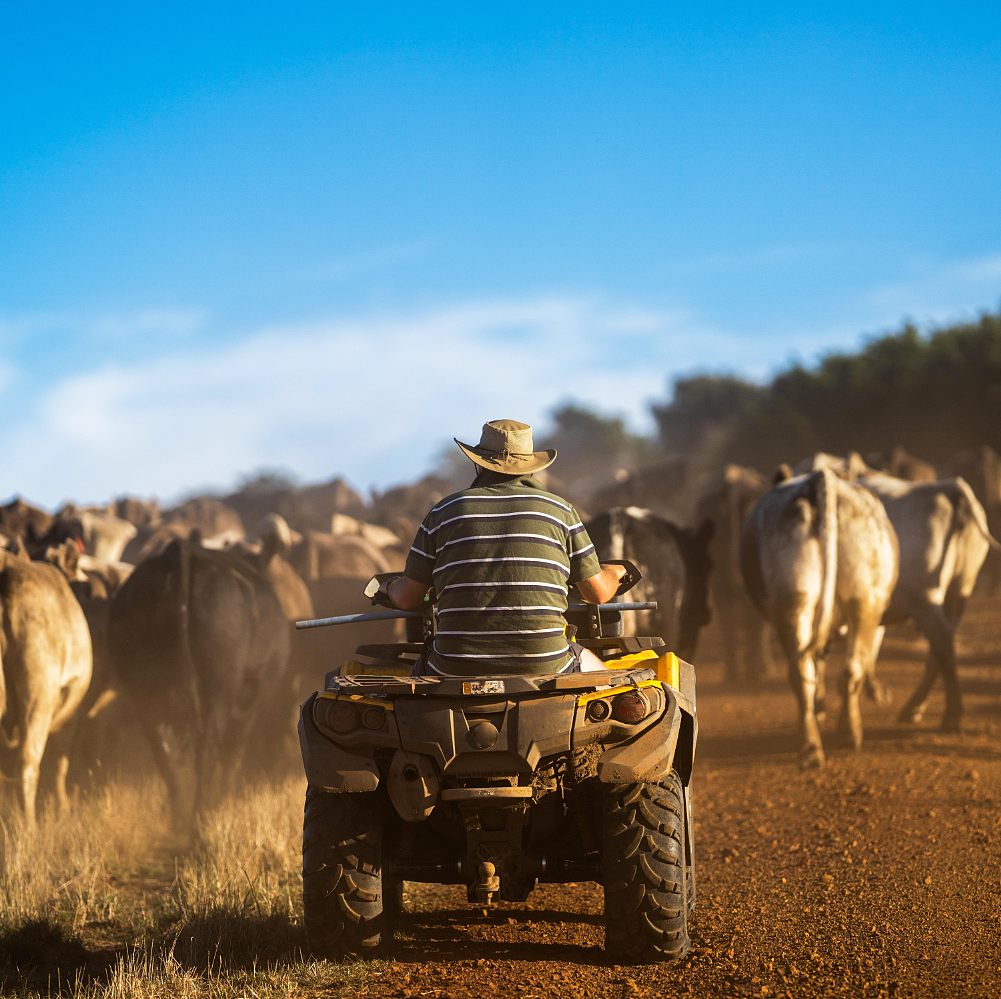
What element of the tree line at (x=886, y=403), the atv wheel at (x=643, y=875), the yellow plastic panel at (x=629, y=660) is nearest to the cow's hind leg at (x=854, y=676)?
the yellow plastic panel at (x=629, y=660)

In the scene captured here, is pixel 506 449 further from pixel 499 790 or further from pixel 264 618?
pixel 264 618

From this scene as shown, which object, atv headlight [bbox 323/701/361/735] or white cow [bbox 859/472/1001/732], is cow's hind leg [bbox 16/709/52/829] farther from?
white cow [bbox 859/472/1001/732]

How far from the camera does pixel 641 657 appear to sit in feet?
16.6

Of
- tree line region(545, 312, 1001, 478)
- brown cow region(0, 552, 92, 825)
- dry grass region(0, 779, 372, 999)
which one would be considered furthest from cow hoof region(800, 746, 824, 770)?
tree line region(545, 312, 1001, 478)

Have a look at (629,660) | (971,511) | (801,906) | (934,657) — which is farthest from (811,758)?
(629,660)

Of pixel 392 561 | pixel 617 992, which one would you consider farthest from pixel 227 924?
pixel 392 561

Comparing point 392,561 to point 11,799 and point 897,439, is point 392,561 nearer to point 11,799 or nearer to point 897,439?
point 11,799

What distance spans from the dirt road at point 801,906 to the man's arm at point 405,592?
151cm

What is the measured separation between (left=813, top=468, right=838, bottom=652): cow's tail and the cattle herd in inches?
0.6

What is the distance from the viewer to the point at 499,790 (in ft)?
13.5

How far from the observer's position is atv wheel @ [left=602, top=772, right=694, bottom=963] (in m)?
4.24

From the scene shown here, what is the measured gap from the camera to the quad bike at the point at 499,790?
410 centimetres

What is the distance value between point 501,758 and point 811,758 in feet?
18.0

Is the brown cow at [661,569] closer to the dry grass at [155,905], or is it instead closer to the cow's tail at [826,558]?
the cow's tail at [826,558]
